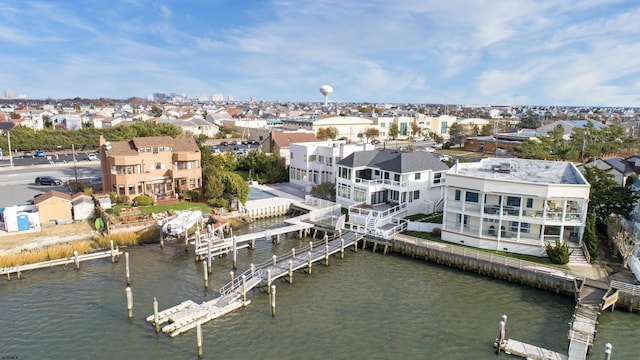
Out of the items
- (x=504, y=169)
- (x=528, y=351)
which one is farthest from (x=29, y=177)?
(x=528, y=351)

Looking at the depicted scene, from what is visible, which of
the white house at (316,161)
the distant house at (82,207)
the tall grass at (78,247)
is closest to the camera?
the tall grass at (78,247)

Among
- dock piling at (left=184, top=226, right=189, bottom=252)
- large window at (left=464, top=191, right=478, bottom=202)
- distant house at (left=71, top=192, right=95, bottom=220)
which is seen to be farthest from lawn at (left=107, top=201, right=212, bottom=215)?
large window at (left=464, top=191, right=478, bottom=202)

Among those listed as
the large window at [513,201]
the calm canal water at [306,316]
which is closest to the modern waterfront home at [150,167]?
the calm canal water at [306,316]

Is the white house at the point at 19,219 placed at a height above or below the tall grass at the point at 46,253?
above

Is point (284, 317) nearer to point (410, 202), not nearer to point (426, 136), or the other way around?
point (410, 202)

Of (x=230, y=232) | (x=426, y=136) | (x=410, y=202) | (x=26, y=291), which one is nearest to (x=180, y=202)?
(x=230, y=232)

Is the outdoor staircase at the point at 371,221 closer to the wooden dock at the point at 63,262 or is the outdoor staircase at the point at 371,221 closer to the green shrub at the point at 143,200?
the wooden dock at the point at 63,262

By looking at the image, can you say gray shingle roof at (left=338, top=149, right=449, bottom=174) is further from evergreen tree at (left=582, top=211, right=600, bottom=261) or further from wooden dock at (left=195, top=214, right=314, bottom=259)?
evergreen tree at (left=582, top=211, right=600, bottom=261)
